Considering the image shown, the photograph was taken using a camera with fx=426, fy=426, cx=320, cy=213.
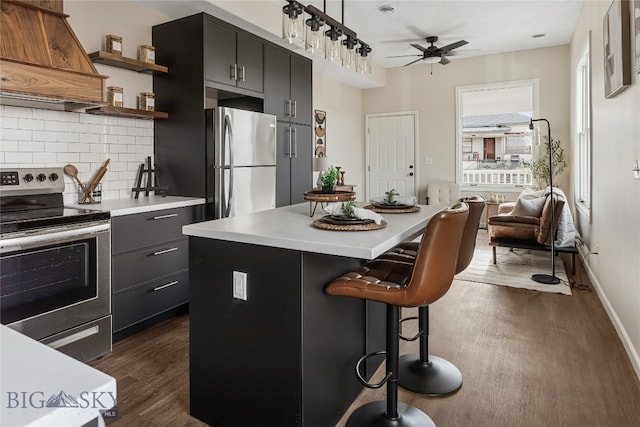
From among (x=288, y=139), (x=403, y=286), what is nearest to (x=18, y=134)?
(x=288, y=139)

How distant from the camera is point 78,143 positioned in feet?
10.6

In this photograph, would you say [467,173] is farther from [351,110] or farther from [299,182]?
[299,182]

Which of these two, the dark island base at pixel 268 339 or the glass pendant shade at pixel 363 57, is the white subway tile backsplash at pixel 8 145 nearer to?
the dark island base at pixel 268 339

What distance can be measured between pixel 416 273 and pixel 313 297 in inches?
17.0

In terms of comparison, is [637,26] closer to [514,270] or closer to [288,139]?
[514,270]

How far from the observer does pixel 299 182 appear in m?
4.97

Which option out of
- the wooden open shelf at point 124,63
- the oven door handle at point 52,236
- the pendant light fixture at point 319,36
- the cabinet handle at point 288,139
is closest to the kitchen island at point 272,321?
the oven door handle at point 52,236

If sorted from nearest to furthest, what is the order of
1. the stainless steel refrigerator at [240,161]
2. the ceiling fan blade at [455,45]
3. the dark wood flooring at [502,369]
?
the dark wood flooring at [502,369], the stainless steel refrigerator at [240,161], the ceiling fan blade at [455,45]

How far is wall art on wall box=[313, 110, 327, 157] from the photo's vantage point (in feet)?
21.2

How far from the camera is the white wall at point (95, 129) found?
288 centimetres

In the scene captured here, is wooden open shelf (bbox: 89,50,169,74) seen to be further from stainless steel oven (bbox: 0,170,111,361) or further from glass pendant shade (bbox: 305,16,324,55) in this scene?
glass pendant shade (bbox: 305,16,324,55)

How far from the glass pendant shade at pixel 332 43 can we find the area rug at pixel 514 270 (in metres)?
2.77

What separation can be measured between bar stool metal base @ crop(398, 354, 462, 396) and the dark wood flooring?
55 mm

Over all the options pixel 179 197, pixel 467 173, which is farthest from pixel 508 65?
pixel 179 197
